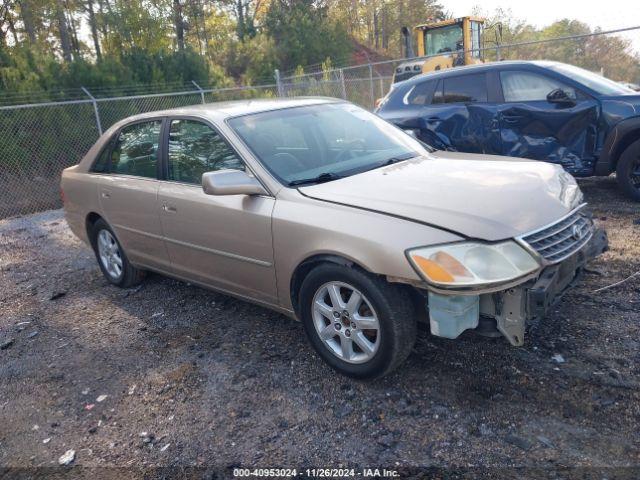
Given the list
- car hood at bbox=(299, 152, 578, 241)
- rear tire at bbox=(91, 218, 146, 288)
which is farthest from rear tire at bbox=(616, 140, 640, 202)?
rear tire at bbox=(91, 218, 146, 288)

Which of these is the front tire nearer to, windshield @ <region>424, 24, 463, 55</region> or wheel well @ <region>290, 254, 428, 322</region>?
wheel well @ <region>290, 254, 428, 322</region>

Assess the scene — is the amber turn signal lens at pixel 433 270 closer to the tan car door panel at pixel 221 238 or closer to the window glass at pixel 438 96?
the tan car door panel at pixel 221 238

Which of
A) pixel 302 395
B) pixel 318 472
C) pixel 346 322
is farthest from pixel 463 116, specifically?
pixel 318 472

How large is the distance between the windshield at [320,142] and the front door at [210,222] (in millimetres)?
215

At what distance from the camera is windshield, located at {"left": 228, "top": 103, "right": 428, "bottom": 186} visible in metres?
3.57

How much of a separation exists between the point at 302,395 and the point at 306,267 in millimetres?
754

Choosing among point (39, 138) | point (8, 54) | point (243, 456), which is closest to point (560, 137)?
point (243, 456)

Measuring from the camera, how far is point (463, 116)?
7.11 m

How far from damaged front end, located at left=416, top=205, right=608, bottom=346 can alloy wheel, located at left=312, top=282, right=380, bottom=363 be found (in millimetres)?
362

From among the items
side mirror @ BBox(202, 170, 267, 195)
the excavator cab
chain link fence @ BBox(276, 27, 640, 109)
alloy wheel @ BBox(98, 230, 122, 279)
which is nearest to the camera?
side mirror @ BBox(202, 170, 267, 195)

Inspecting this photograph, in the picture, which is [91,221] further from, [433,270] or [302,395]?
[433,270]

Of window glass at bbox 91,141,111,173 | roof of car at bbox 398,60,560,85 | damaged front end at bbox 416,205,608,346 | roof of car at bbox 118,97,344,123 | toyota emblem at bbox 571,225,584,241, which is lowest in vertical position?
damaged front end at bbox 416,205,608,346

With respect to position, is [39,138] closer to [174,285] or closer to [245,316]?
[174,285]

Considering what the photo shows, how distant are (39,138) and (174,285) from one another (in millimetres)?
8444
